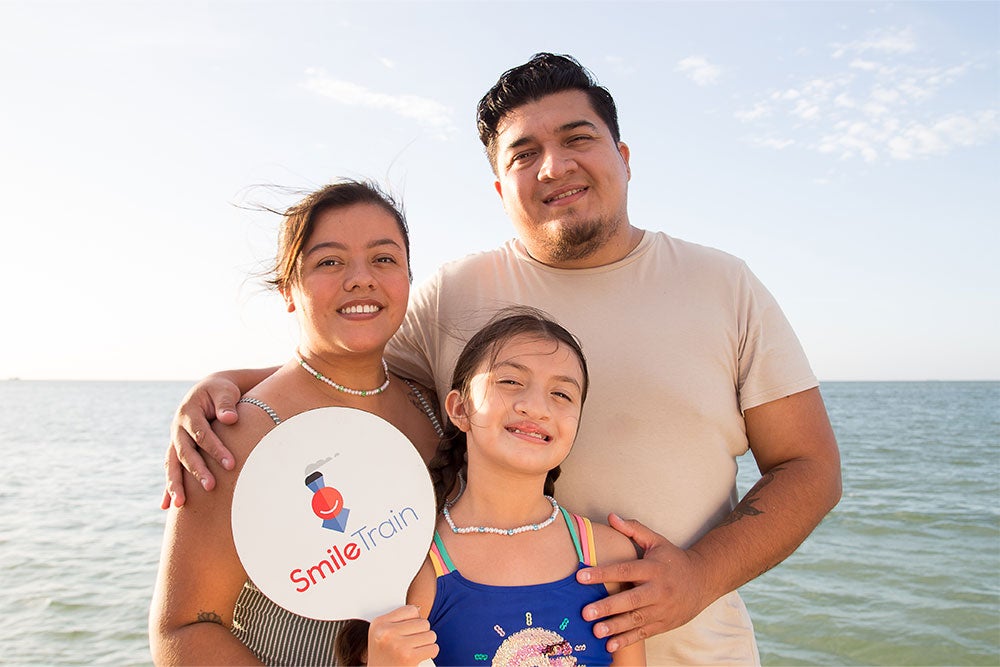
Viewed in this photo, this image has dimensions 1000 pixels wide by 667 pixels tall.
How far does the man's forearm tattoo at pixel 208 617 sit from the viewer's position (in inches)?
79.6

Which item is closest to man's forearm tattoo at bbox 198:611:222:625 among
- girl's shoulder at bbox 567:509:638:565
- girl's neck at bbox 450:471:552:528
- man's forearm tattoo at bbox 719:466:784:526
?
girl's neck at bbox 450:471:552:528

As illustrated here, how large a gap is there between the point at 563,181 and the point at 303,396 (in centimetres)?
130

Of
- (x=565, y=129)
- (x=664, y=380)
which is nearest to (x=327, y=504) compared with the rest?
(x=664, y=380)

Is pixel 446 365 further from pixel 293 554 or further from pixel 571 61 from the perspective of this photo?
pixel 571 61

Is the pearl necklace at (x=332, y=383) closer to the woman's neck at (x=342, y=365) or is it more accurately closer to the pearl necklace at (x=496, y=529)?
the woman's neck at (x=342, y=365)

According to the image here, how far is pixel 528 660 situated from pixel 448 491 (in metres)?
0.60

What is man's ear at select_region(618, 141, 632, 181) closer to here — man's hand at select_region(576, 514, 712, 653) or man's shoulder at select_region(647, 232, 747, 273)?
man's shoulder at select_region(647, 232, 747, 273)

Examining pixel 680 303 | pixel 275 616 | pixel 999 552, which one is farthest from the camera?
pixel 999 552

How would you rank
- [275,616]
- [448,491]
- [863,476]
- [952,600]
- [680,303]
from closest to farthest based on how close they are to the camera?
[275,616] → [448,491] → [680,303] → [952,600] → [863,476]

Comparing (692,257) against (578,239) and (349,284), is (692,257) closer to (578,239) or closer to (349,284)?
(578,239)

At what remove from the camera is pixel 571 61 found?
3117 millimetres

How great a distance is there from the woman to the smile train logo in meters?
0.27

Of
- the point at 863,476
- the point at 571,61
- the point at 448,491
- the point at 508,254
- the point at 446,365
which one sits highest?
the point at 571,61

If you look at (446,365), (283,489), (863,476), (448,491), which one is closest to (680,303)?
(446,365)
